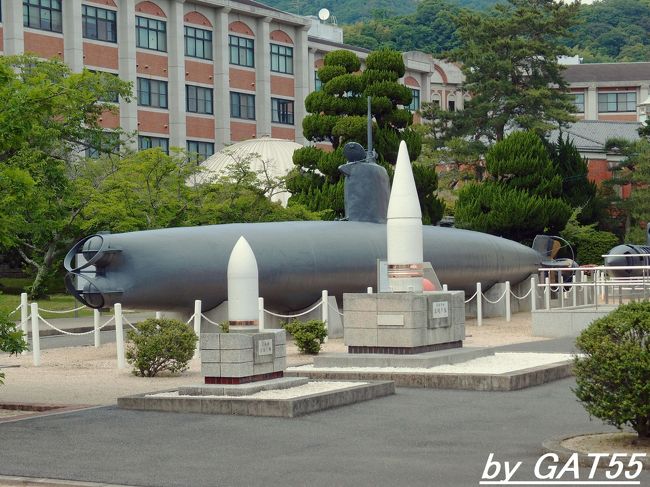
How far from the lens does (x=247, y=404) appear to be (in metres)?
15.2

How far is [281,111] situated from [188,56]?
10379mm

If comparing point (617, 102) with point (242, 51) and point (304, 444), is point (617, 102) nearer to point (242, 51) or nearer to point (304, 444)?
point (242, 51)

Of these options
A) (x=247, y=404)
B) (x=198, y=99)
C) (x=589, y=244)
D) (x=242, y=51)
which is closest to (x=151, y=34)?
(x=198, y=99)

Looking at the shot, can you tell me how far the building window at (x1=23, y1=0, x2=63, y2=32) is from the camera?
2598 inches

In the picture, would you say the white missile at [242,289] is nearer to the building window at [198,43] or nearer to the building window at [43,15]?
the building window at [43,15]

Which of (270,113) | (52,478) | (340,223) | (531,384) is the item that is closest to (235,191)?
(340,223)

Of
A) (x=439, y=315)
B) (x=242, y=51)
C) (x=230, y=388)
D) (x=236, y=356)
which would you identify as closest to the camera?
(x=230, y=388)

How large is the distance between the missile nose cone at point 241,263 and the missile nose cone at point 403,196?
5.65 meters

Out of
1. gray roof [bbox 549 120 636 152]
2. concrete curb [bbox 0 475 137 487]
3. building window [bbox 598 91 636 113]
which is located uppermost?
building window [bbox 598 91 636 113]

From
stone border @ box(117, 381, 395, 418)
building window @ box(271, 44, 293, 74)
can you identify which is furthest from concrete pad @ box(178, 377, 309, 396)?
building window @ box(271, 44, 293, 74)

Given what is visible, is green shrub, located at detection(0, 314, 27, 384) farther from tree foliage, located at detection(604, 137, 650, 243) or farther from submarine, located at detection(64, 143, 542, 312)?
tree foliage, located at detection(604, 137, 650, 243)

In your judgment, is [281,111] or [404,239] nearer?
[404,239]

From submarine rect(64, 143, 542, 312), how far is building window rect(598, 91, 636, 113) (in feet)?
311

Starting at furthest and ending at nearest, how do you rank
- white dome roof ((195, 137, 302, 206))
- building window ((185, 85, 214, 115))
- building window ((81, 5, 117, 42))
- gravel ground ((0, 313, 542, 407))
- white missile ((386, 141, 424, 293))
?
1. building window ((185, 85, 214, 115))
2. building window ((81, 5, 117, 42))
3. white dome roof ((195, 137, 302, 206))
4. white missile ((386, 141, 424, 293))
5. gravel ground ((0, 313, 542, 407))
